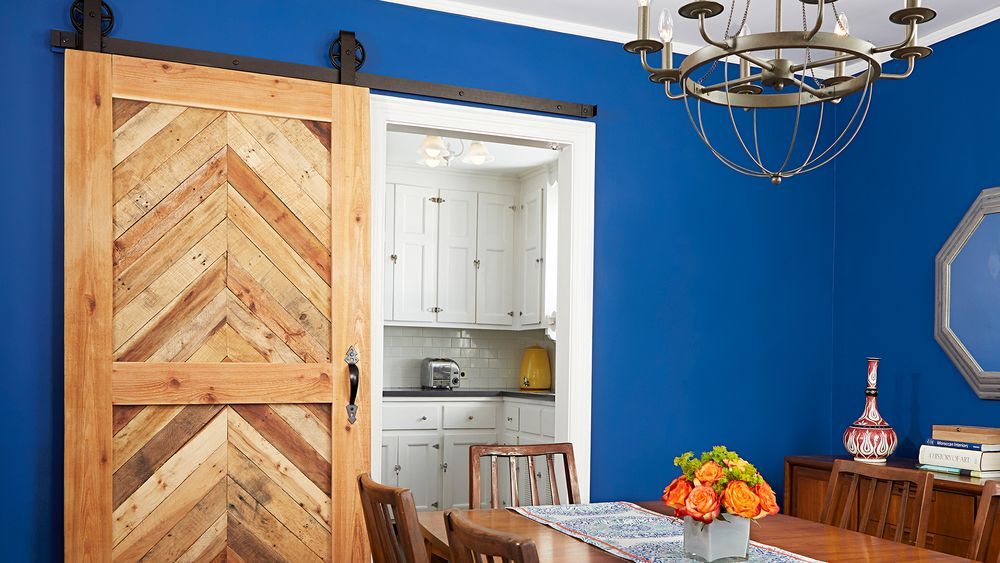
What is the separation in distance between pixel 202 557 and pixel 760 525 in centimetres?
187

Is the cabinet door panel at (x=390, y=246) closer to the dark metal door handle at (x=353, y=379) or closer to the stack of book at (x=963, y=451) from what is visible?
the dark metal door handle at (x=353, y=379)

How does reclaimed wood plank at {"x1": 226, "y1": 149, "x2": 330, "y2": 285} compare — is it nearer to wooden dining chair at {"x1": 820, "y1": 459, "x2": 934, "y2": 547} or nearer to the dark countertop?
wooden dining chair at {"x1": 820, "y1": 459, "x2": 934, "y2": 547}

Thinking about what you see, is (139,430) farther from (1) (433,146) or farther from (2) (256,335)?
(1) (433,146)

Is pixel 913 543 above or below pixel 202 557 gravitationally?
above

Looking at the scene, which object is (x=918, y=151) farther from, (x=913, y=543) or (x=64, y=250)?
(x=64, y=250)

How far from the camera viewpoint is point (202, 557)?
10.4 feet

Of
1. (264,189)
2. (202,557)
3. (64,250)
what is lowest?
(202,557)

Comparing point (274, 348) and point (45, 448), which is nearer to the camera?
point (45, 448)

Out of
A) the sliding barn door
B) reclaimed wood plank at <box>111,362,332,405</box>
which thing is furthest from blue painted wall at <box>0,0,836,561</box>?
reclaimed wood plank at <box>111,362,332,405</box>

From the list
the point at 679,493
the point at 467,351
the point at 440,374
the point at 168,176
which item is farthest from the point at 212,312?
the point at 467,351

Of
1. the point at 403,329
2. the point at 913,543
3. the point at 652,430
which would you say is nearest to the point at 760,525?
the point at 913,543

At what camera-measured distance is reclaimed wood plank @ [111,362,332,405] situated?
309cm

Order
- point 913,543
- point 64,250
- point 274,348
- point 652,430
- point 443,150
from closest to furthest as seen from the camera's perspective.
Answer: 1. point 913,543
2. point 64,250
3. point 274,348
4. point 652,430
5. point 443,150

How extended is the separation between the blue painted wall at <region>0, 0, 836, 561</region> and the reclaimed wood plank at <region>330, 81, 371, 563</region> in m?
0.33
